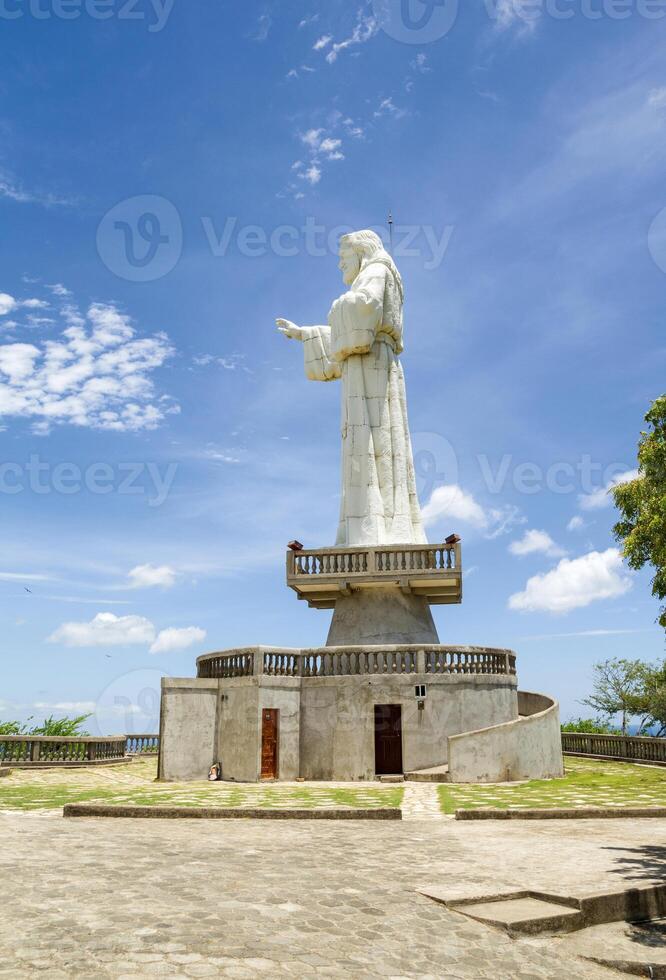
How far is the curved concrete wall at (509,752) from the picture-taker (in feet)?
70.2

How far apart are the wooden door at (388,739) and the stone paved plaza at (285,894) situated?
10606mm

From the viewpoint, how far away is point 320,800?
56.0 ft

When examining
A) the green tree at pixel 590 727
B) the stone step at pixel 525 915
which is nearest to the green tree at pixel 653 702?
the green tree at pixel 590 727

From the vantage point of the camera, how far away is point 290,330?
3400 centimetres

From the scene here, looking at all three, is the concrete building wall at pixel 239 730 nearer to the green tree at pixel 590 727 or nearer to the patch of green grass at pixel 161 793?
the patch of green grass at pixel 161 793

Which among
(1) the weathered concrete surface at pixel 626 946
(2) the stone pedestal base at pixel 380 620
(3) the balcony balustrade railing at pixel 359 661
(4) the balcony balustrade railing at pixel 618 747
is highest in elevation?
(2) the stone pedestal base at pixel 380 620

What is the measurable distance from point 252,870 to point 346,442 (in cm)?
2280

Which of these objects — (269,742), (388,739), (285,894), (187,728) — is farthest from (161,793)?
(285,894)

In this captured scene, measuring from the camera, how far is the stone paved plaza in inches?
233

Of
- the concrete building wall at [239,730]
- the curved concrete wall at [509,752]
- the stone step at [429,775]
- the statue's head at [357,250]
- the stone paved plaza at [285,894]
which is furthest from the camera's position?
the statue's head at [357,250]

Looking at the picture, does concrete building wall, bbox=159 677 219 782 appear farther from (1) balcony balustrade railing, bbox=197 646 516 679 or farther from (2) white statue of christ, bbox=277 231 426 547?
(2) white statue of christ, bbox=277 231 426 547

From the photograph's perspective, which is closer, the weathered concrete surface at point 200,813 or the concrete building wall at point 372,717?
the weathered concrete surface at point 200,813

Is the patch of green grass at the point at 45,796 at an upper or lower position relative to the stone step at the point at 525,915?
upper

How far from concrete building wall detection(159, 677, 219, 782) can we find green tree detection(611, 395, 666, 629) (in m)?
13.0
